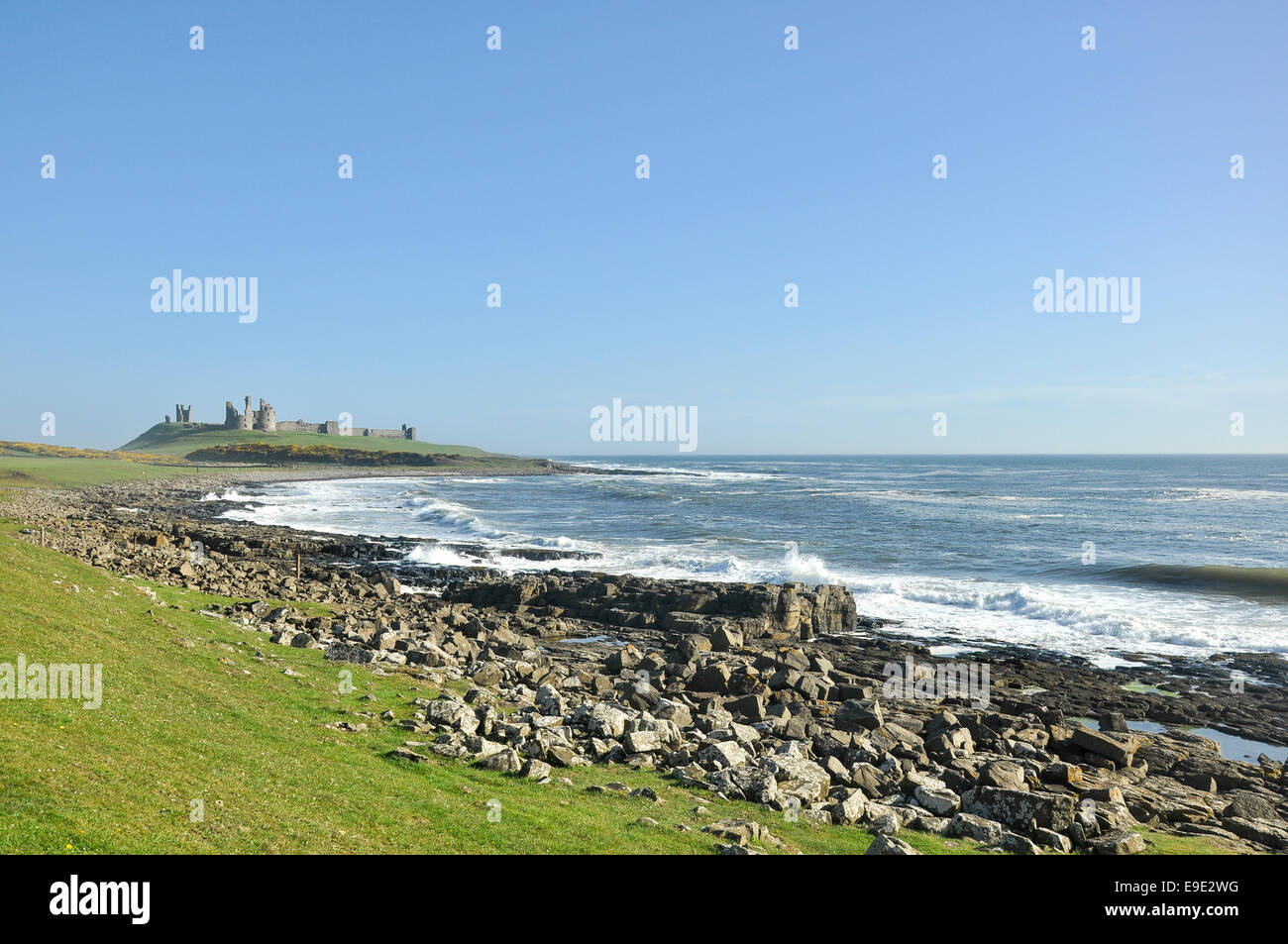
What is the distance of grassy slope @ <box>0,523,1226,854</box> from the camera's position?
27.2 feet

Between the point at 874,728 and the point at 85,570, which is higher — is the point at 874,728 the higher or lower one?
the lower one

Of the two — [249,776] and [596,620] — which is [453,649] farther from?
[249,776]

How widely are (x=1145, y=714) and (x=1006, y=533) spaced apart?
1680 inches

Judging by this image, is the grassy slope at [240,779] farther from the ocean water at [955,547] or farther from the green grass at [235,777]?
the ocean water at [955,547]

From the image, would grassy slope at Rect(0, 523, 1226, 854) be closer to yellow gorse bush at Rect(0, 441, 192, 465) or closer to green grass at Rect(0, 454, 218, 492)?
green grass at Rect(0, 454, 218, 492)

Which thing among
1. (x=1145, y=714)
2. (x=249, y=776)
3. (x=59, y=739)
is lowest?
(x=1145, y=714)

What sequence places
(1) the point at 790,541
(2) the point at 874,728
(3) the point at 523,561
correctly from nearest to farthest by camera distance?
(2) the point at 874,728
(3) the point at 523,561
(1) the point at 790,541

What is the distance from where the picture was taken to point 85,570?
22.6m

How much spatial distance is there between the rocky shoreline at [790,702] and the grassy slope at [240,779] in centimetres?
87

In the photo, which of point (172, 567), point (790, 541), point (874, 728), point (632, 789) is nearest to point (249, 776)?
point (632, 789)

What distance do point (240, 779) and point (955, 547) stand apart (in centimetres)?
5396

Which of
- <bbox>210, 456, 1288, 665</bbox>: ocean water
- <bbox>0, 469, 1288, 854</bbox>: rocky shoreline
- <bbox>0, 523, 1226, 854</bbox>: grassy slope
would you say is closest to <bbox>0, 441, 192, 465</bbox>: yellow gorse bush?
<bbox>210, 456, 1288, 665</bbox>: ocean water

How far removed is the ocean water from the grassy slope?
78.5 feet

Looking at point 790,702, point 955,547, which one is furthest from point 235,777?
point 955,547
